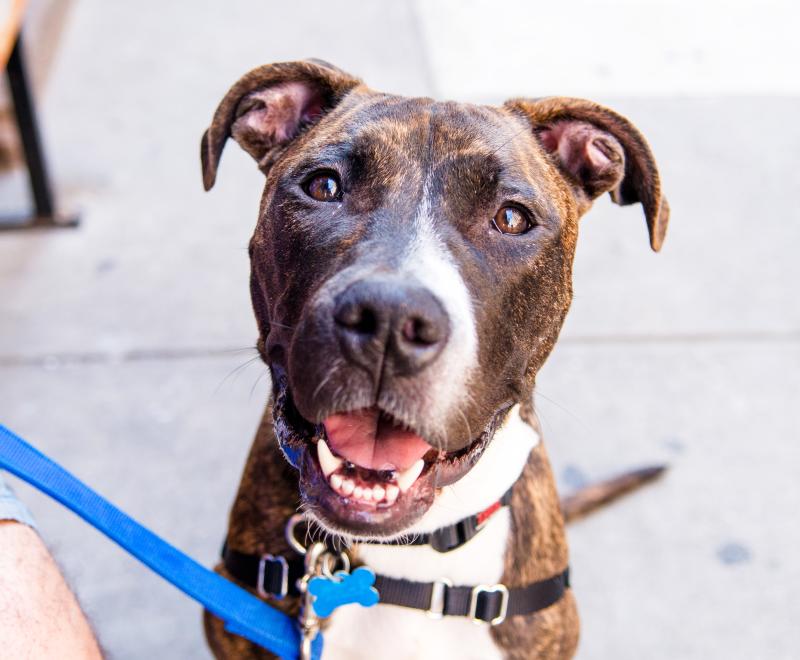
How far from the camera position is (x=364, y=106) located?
7.77 ft

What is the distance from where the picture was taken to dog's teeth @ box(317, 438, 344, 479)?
201cm

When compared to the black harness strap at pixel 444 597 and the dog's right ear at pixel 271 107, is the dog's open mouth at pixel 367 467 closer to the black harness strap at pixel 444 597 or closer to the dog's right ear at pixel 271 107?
the black harness strap at pixel 444 597

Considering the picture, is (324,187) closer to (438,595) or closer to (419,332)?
(419,332)

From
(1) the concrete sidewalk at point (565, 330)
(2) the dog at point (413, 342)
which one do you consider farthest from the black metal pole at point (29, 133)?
(2) the dog at point (413, 342)

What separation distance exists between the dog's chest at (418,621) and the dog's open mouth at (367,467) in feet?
1.08

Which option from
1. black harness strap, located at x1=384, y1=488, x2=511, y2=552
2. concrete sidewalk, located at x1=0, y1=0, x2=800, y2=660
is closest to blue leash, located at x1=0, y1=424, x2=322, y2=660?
concrete sidewalk, located at x1=0, y1=0, x2=800, y2=660

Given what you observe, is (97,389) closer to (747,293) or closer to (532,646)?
(532,646)

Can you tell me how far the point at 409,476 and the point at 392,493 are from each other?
6 centimetres

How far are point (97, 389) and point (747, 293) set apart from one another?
2925 millimetres

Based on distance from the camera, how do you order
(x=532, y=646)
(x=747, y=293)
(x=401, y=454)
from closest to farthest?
(x=401, y=454)
(x=532, y=646)
(x=747, y=293)

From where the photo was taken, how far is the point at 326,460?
2014 mm

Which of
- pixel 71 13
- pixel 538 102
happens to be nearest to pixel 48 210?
pixel 71 13

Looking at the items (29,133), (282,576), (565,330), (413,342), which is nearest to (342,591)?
(282,576)

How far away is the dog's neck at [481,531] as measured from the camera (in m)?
2.30
